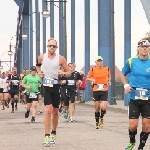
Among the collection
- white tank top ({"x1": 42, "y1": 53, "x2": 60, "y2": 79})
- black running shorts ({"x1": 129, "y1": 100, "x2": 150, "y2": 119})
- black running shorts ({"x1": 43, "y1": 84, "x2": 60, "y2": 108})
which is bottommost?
black running shorts ({"x1": 129, "y1": 100, "x2": 150, "y2": 119})

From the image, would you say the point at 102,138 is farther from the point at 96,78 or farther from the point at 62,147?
the point at 96,78

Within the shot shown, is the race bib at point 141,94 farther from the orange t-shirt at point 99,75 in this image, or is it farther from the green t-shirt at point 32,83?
the green t-shirt at point 32,83

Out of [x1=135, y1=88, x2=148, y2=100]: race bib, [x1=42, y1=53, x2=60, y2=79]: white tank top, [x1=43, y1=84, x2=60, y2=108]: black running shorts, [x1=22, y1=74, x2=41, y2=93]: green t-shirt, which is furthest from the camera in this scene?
[x1=22, y1=74, x2=41, y2=93]: green t-shirt

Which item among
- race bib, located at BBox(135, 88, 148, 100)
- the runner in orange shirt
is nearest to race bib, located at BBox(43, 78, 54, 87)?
race bib, located at BBox(135, 88, 148, 100)

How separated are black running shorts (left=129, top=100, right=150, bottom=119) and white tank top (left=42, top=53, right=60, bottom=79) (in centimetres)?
247

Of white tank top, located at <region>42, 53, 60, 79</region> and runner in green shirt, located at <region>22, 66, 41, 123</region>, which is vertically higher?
white tank top, located at <region>42, 53, 60, 79</region>

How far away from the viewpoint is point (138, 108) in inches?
434

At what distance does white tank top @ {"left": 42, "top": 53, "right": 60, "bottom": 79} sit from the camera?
13117 mm

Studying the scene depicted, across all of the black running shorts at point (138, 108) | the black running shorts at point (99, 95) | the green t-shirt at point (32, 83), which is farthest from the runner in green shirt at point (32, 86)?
the black running shorts at point (138, 108)

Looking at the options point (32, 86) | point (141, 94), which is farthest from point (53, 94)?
point (32, 86)

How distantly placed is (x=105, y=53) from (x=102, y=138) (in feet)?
79.2

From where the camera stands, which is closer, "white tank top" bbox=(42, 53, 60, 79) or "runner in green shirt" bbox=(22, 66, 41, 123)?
"white tank top" bbox=(42, 53, 60, 79)

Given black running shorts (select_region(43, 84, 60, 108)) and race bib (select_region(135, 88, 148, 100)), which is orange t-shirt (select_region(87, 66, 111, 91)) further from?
race bib (select_region(135, 88, 148, 100))

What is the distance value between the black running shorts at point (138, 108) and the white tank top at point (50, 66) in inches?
97.3
